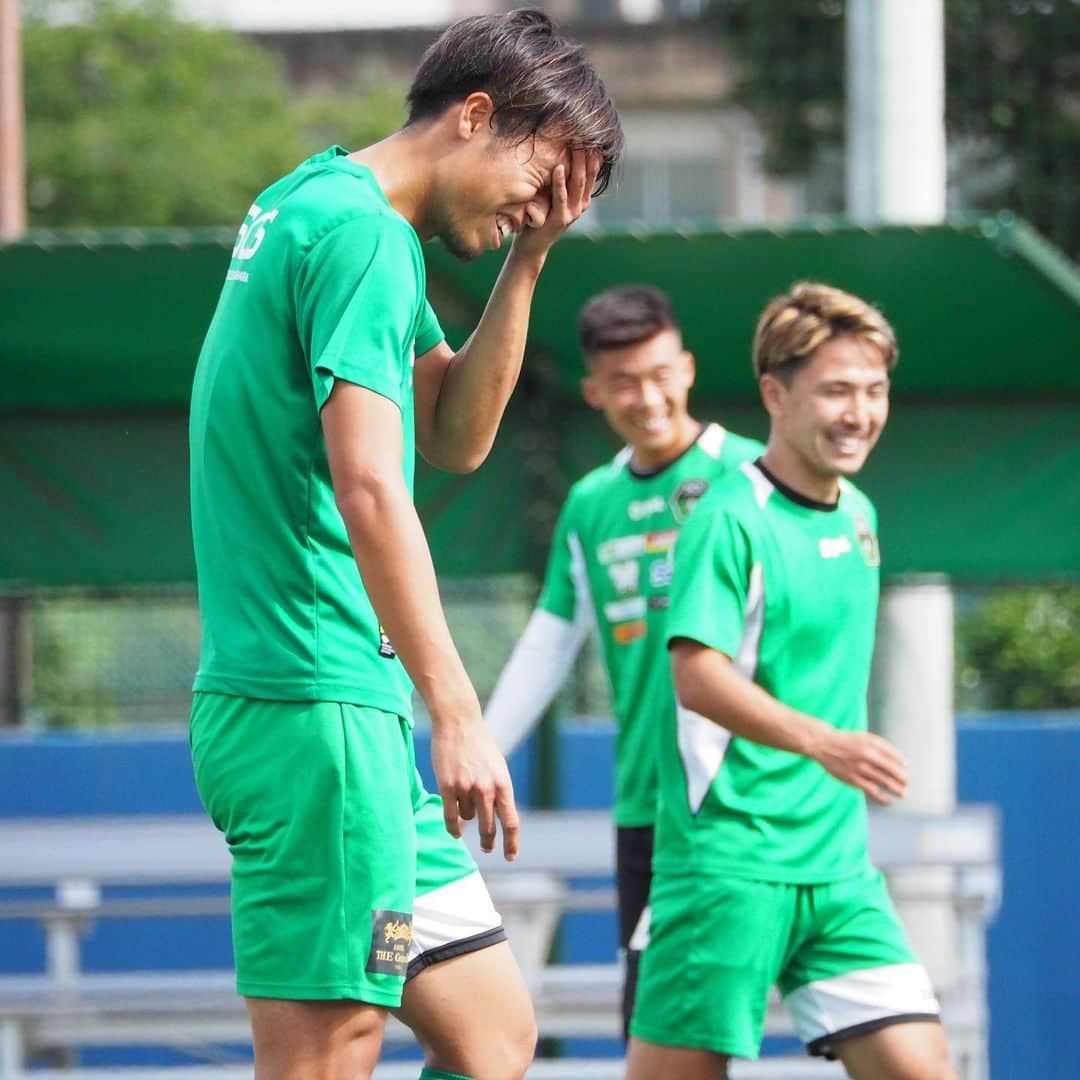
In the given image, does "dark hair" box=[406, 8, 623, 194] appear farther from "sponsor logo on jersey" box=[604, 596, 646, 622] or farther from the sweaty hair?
"sponsor logo on jersey" box=[604, 596, 646, 622]

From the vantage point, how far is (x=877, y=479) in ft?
23.5

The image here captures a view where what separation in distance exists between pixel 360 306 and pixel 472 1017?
102cm

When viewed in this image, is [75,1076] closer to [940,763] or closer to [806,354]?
[940,763]

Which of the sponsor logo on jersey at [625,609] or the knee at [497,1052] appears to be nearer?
the knee at [497,1052]

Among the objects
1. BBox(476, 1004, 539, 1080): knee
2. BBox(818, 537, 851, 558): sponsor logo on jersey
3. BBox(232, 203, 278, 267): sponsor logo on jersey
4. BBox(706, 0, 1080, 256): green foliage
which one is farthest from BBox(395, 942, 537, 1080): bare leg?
BBox(706, 0, 1080, 256): green foliage

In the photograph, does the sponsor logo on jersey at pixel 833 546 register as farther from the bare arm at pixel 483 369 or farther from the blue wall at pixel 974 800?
the blue wall at pixel 974 800

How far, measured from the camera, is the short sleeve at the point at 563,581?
506 cm

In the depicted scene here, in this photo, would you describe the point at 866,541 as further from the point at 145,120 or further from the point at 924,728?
the point at 145,120

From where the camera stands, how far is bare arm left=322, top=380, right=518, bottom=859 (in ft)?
7.90

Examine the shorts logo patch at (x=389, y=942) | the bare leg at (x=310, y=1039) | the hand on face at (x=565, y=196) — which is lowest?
the bare leg at (x=310, y=1039)

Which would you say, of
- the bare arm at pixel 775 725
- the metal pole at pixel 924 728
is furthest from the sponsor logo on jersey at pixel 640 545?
the metal pole at pixel 924 728

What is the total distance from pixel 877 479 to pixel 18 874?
127 inches

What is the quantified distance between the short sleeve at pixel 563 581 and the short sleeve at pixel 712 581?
3.50 ft

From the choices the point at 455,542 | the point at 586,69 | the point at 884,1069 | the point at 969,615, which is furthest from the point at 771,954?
the point at 969,615
